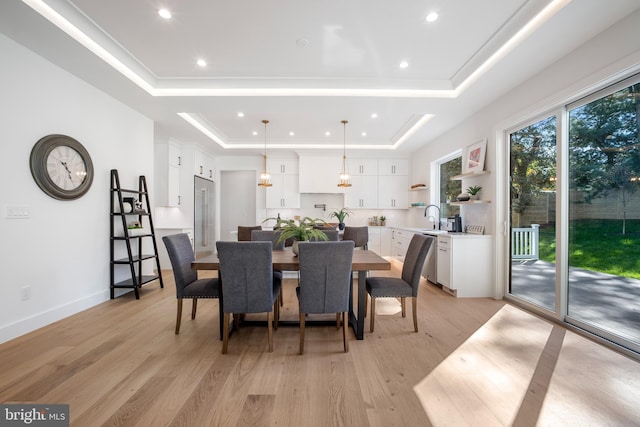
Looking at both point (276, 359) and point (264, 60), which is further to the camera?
point (264, 60)

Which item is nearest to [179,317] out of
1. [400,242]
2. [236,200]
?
[400,242]

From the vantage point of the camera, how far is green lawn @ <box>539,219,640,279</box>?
2.25 metres

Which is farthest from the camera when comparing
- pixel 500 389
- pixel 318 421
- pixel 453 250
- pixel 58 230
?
pixel 453 250

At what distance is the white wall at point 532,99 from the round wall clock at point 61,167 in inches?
206

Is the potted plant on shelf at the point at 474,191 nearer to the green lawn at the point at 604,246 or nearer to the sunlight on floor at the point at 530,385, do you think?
the green lawn at the point at 604,246

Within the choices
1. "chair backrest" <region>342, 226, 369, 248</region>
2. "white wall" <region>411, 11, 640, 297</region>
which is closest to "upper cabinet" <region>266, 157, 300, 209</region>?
"chair backrest" <region>342, 226, 369, 248</region>

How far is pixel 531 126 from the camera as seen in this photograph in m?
3.26

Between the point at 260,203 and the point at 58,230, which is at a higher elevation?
the point at 260,203

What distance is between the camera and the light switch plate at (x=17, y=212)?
2467 millimetres

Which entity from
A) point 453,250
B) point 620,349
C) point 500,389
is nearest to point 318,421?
point 500,389

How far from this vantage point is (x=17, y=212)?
2541 millimetres

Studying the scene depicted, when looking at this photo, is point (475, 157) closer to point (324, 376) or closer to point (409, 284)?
point (409, 284)

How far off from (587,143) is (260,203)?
6.26m

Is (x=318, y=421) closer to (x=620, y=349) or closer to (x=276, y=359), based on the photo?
(x=276, y=359)
